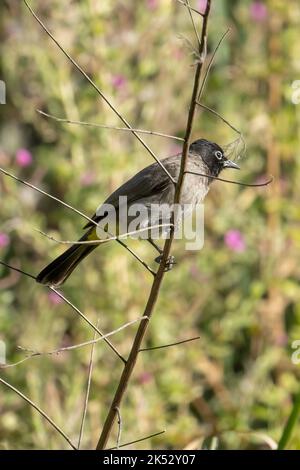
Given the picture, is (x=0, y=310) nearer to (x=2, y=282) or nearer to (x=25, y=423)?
(x=2, y=282)

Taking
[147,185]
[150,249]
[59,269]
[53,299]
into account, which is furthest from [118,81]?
[59,269]

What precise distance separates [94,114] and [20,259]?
91cm

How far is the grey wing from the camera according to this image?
11.9 feet

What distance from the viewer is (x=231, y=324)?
4.64 meters

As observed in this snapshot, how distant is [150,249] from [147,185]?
92 centimetres

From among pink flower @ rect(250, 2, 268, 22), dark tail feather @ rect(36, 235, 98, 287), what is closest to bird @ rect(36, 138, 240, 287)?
dark tail feather @ rect(36, 235, 98, 287)

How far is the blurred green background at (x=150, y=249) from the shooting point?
174 inches

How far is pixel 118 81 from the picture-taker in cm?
443

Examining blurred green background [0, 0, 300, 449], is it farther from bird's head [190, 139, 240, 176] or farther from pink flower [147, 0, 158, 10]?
bird's head [190, 139, 240, 176]

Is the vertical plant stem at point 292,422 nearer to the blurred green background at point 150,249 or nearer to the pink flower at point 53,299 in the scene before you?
the blurred green background at point 150,249

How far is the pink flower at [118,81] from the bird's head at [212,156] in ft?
2.77

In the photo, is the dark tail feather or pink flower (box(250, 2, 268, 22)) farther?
pink flower (box(250, 2, 268, 22))

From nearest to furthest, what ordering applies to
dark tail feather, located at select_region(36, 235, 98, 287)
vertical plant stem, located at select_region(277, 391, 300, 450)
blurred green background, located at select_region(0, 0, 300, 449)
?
1. vertical plant stem, located at select_region(277, 391, 300, 450)
2. dark tail feather, located at select_region(36, 235, 98, 287)
3. blurred green background, located at select_region(0, 0, 300, 449)

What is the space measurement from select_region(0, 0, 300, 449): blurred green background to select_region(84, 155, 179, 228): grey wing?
637 millimetres
